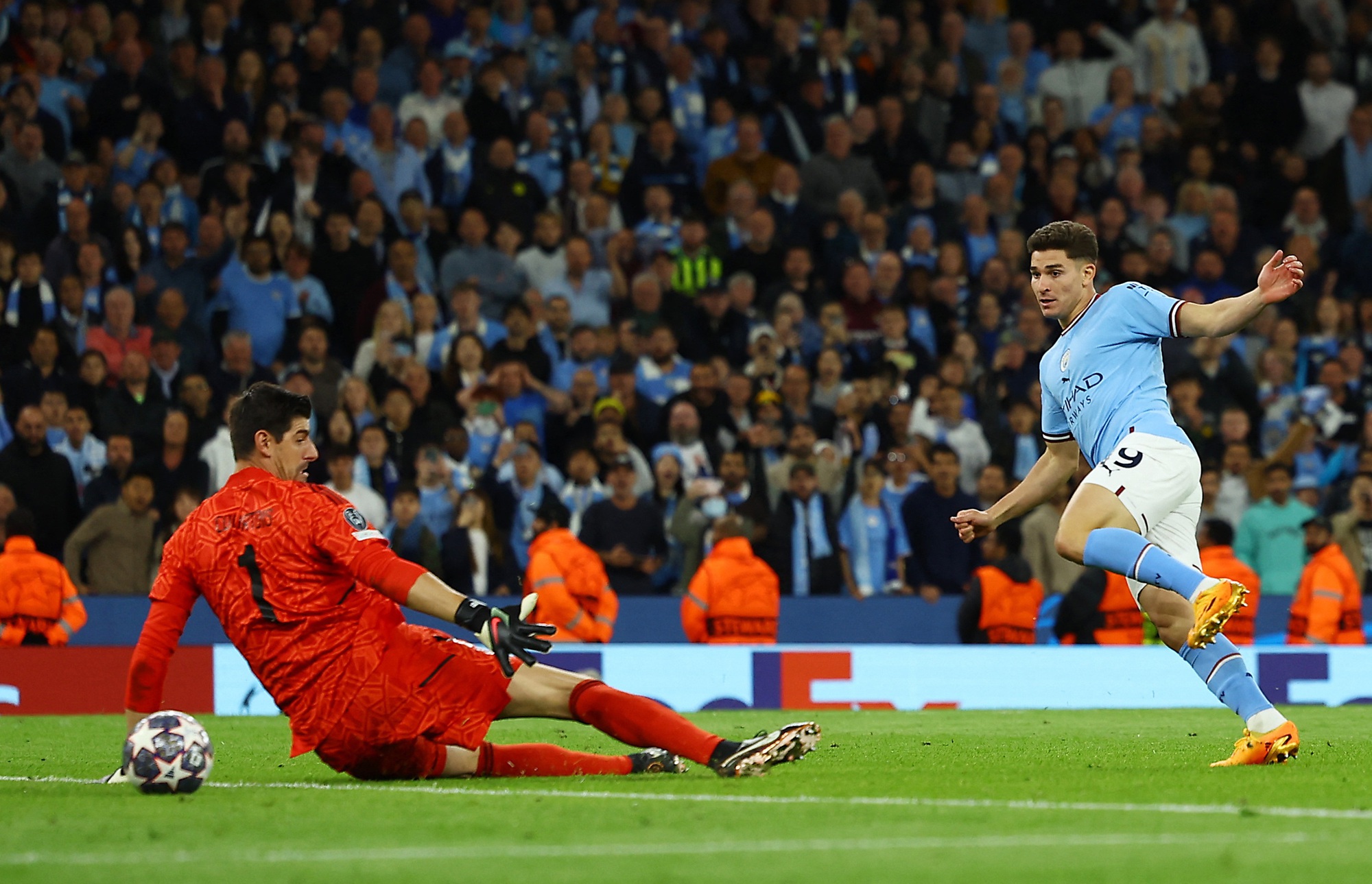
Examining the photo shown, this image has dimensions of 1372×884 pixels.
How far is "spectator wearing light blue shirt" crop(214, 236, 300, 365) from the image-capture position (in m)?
16.3

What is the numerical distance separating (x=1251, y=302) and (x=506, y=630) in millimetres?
3157

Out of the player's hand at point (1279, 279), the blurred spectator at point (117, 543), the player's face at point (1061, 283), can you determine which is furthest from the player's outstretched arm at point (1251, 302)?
the blurred spectator at point (117, 543)

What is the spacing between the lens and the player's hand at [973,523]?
8234 millimetres

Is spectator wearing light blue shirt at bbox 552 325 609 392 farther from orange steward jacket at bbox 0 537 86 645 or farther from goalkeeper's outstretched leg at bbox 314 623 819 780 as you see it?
goalkeeper's outstretched leg at bbox 314 623 819 780

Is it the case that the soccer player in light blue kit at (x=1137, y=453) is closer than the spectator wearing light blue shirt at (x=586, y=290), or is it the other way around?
the soccer player in light blue kit at (x=1137, y=453)

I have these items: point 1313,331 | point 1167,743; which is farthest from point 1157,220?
point 1167,743

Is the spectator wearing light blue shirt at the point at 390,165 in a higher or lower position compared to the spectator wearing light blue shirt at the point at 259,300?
higher

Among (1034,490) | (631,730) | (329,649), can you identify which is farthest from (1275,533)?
(329,649)

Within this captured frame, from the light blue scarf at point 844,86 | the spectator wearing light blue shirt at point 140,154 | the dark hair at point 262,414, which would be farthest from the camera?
the light blue scarf at point 844,86

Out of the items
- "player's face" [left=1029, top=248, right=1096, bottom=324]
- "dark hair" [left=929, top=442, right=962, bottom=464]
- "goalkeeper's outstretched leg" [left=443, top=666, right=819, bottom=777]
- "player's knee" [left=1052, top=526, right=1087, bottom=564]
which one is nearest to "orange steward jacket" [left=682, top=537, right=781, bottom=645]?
"dark hair" [left=929, top=442, right=962, bottom=464]

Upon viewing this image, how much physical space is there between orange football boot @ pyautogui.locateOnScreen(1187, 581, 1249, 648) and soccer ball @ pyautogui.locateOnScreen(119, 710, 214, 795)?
12.0 ft

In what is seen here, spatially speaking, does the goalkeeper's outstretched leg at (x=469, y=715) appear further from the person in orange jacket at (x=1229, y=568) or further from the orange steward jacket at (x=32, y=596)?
the person in orange jacket at (x=1229, y=568)

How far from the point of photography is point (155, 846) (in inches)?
206

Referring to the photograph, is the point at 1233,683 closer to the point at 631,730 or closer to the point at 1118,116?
the point at 631,730
